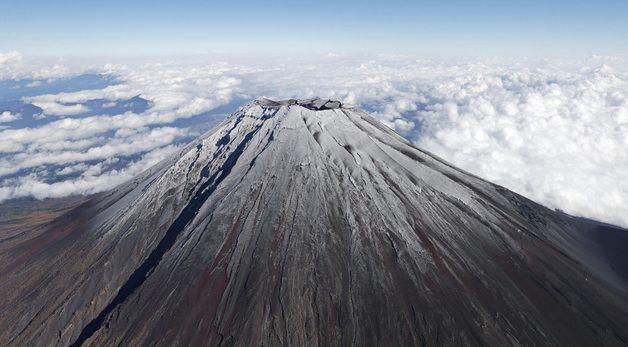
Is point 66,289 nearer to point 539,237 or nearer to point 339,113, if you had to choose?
point 339,113

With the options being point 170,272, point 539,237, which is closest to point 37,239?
point 170,272

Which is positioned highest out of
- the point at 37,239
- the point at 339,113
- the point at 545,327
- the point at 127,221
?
the point at 339,113

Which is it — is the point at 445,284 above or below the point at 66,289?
above

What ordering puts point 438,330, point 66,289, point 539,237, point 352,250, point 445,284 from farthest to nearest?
point 539,237 → point 66,289 → point 352,250 → point 445,284 → point 438,330

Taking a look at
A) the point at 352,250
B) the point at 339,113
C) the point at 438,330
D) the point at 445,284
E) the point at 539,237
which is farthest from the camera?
the point at 339,113

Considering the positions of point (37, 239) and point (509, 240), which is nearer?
point (509, 240)

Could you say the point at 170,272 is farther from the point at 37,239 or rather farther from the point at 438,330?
the point at 37,239
